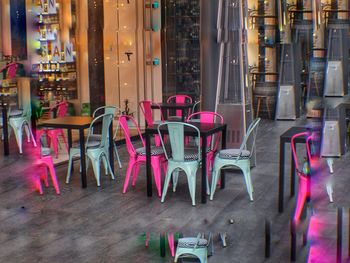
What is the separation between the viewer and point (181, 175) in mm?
7918

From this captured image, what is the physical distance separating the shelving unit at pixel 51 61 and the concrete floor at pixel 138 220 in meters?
2.14

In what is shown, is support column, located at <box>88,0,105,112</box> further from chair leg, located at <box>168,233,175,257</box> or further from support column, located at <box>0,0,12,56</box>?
chair leg, located at <box>168,233,175,257</box>

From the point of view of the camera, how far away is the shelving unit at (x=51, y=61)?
978cm

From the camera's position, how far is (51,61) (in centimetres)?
988

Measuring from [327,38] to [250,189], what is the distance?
29.4ft

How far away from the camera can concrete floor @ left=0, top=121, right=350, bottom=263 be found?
16.7 ft

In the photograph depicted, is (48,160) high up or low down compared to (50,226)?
up

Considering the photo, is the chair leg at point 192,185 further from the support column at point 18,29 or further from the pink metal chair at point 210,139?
the support column at point 18,29

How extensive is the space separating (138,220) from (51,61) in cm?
455

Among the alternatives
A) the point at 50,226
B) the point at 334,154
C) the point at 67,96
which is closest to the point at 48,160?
the point at 50,226

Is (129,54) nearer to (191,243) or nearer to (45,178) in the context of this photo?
(45,178)

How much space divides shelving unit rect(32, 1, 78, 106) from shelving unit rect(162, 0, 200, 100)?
249 cm

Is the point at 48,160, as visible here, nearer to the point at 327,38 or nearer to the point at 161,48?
the point at 161,48

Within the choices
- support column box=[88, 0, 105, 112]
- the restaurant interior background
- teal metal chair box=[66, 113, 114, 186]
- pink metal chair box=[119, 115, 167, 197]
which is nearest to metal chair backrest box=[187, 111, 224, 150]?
the restaurant interior background
